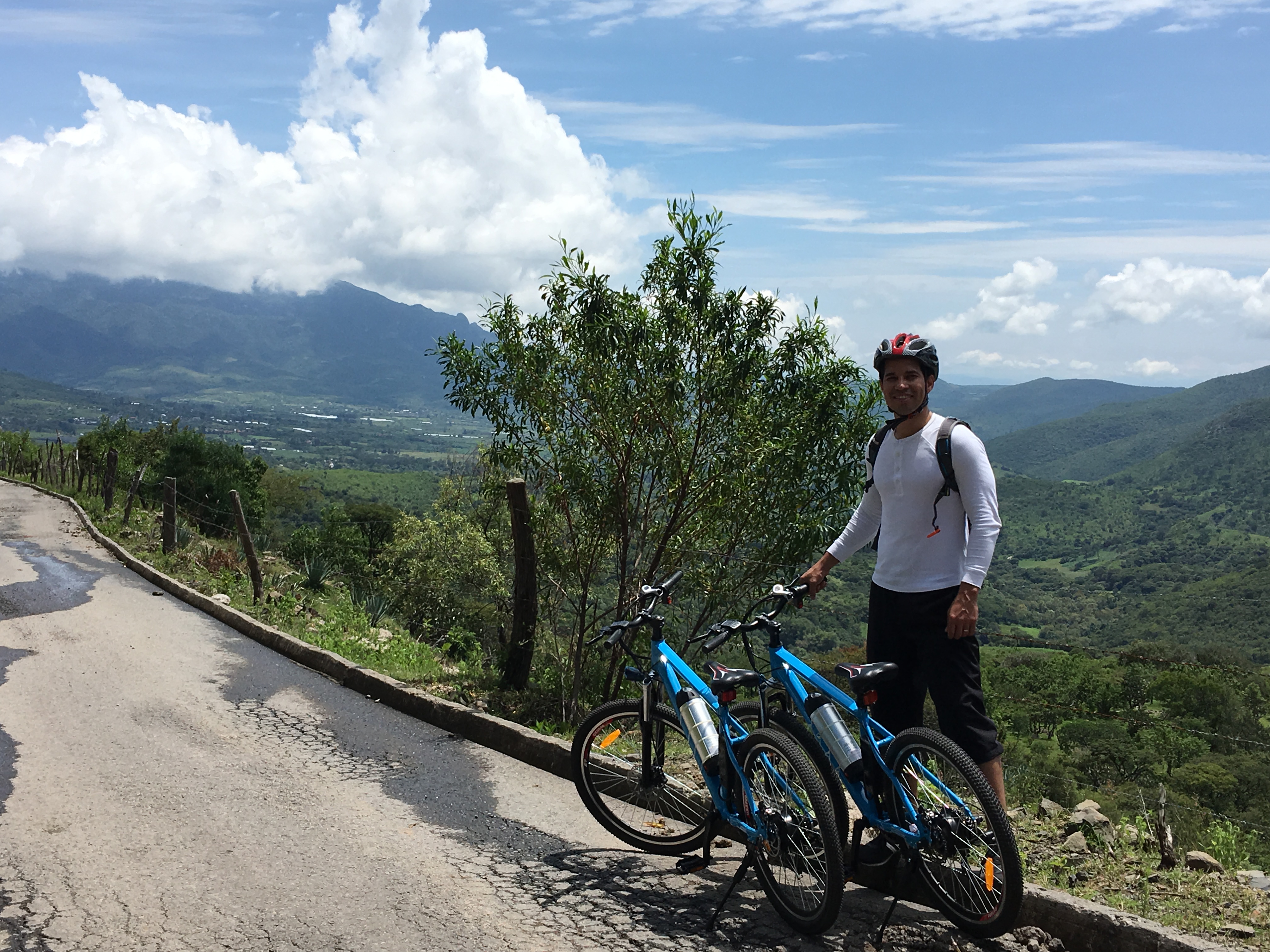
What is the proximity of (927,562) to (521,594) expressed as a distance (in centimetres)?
426

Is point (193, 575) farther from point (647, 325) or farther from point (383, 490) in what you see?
point (383, 490)

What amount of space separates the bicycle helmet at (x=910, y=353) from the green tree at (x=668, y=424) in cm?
479

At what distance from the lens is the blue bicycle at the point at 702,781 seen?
3.61 metres

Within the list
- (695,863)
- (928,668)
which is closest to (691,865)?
(695,863)

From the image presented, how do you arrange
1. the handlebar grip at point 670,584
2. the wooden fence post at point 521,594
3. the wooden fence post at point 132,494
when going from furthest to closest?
1. the wooden fence post at point 132,494
2. the wooden fence post at point 521,594
3. the handlebar grip at point 670,584

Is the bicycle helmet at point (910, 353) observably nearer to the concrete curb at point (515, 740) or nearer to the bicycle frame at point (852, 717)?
the bicycle frame at point (852, 717)

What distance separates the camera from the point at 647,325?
28.8 feet

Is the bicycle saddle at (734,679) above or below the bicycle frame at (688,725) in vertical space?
above

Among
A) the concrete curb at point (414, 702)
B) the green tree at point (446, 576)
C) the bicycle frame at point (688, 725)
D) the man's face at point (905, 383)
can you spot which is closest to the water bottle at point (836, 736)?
the bicycle frame at point (688, 725)

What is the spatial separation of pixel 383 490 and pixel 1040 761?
11319 centimetres

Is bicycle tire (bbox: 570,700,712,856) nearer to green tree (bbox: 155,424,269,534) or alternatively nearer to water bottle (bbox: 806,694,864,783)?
water bottle (bbox: 806,694,864,783)

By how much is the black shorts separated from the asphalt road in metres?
0.76

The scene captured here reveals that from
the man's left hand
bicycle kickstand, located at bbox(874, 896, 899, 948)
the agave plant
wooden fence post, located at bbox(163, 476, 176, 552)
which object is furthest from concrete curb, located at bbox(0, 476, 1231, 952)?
the agave plant

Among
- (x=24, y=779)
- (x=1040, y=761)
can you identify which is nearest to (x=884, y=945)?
(x=24, y=779)
